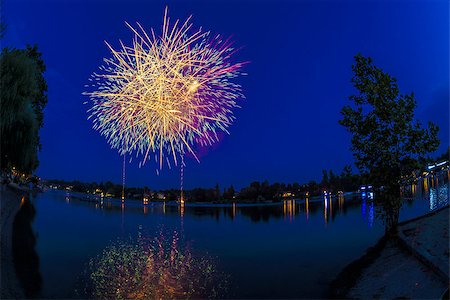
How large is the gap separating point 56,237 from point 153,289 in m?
17.5

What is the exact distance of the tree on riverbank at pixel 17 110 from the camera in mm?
17375

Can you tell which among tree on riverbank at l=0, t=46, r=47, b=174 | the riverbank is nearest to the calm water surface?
the riverbank

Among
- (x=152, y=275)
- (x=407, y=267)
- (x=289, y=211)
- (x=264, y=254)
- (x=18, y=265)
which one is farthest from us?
(x=289, y=211)

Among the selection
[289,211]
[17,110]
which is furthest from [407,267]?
[289,211]

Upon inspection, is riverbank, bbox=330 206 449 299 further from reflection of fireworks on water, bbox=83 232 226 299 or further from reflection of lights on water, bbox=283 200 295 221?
reflection of lights on water, bbox=283 200 295 221

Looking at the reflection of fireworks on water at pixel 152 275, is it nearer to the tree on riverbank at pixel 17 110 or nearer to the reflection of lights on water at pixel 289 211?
the tree on riverbank at pixel 17 110

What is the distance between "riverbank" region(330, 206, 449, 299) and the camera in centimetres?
869

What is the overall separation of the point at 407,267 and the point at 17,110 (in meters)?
19.2

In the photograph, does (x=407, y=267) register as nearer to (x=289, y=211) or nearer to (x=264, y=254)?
(x=264, y=254)

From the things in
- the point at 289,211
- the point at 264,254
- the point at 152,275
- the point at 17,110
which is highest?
the point at 17,110

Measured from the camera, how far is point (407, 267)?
412 inches

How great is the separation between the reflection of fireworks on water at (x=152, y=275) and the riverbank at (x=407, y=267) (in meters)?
5.04

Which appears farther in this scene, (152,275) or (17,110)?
(17,110)

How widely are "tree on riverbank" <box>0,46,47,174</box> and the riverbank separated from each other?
17.1m
